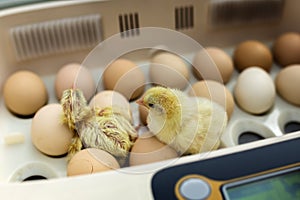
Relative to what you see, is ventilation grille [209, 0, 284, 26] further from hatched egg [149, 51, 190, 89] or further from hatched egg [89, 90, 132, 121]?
hatched egg [89, 90, 132, 121]

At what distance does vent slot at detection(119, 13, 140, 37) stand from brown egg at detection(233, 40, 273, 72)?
242 mm

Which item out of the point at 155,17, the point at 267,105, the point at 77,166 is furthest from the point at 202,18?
the point at 77,166

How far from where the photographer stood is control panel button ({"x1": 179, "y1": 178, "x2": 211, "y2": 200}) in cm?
52

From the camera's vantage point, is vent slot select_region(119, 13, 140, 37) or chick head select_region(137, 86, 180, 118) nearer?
chick head select_region(137, 86, 180, 118)

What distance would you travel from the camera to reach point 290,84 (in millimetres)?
870

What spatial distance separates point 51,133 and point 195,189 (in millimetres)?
307

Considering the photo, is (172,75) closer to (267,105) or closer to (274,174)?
(267,105)

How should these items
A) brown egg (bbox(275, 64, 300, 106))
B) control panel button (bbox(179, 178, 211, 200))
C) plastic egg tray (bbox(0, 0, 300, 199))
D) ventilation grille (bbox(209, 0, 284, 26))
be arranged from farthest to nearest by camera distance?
ventilation grille (bbox(209, 0, 284, 26)) → brown egg (bbox(275, 64, 300, 106)) → plastic egg tray (bbox(0, 0, 300, 199)) → control panel button (bbox(179, 178, 211, 200))

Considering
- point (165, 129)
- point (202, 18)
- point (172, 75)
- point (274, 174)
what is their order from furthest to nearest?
point (202, 18) < point (172, 75) < point (165, 129) < point (274, 174)

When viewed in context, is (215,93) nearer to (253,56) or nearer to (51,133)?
(253,56)

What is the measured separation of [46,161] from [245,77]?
437mm

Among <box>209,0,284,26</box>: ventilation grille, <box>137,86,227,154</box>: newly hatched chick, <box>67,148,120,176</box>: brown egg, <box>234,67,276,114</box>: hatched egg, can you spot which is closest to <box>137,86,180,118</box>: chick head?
<box>137,86,227,154</box>: newly hatched chick

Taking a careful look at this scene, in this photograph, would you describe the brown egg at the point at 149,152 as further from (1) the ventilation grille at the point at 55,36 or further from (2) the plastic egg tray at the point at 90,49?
(1) the ventilation grille at the point at 55,36

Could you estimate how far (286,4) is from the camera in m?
0.99
